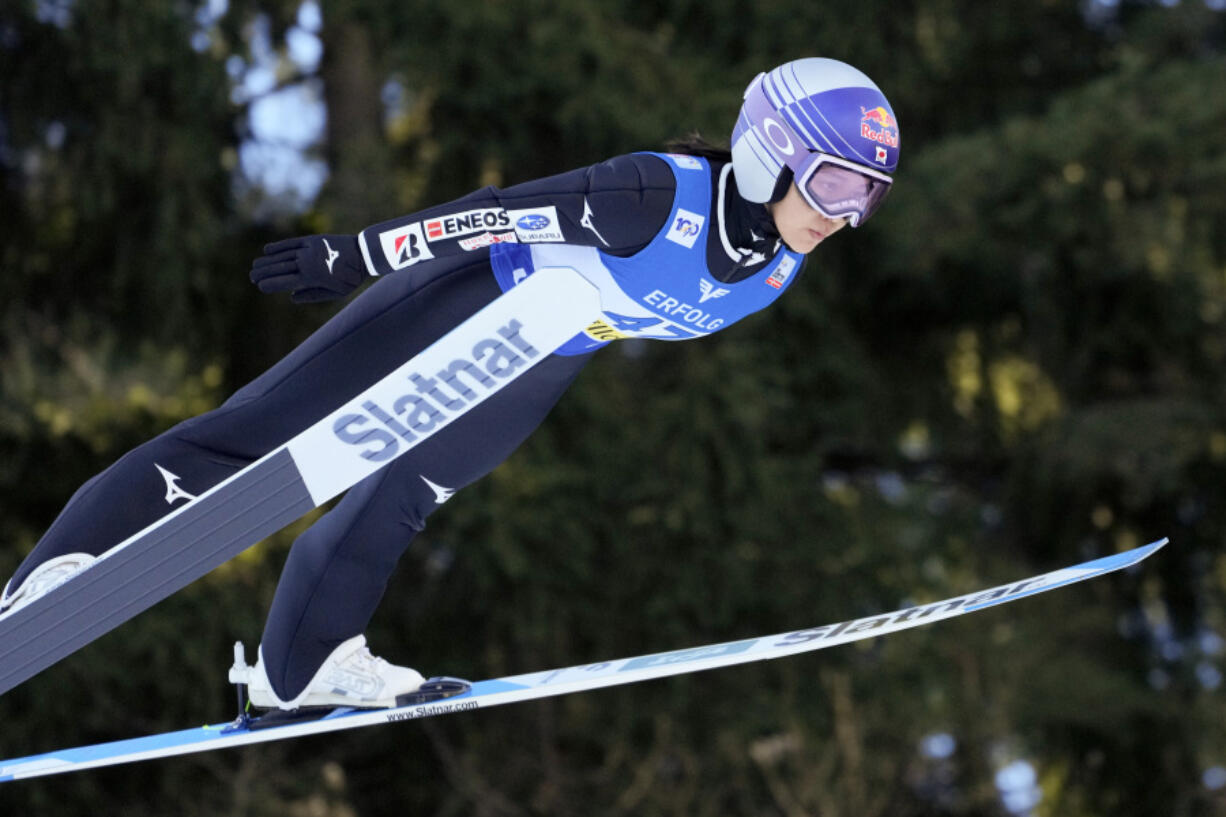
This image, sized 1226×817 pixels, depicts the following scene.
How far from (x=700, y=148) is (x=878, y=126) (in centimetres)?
39

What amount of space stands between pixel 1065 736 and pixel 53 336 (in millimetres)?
6725

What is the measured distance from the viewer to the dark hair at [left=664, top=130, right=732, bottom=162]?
3021 mm

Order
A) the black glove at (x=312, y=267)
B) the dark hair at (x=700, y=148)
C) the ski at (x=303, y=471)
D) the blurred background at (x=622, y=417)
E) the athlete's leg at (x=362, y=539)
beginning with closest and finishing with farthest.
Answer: the black glove at (x=312, y=267)
the ski at (x=303, y=471)
the dark hair at (x=700, y=148)
the athlete's leg at (x=362, y=539)
the blurred background at (x=622, y=417)

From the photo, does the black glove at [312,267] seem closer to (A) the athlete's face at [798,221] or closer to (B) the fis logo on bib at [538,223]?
(B) the fis logo on bib at [538,223]

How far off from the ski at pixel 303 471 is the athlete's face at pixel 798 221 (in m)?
0.38

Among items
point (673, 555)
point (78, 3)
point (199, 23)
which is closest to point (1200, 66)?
point (673, 555)

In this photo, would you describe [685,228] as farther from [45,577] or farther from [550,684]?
[45,577]

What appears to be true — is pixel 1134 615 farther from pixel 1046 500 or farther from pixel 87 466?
pixel 87 466

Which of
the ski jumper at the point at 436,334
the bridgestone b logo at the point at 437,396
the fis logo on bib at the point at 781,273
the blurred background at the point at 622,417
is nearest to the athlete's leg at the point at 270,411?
the ski jumper at the point at 436,334

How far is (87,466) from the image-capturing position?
8305 mm

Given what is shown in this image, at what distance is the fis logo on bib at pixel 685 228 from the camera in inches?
112

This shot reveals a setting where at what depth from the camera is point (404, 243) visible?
282 centimetres

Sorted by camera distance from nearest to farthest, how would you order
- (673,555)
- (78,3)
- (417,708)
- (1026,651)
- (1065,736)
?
(417,708) → (78,3) → (673,555) → (1026,651) → (1065,736)

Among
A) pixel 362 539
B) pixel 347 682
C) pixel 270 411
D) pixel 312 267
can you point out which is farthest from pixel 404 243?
pixel 347 682
